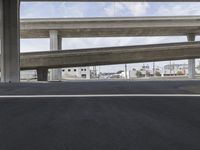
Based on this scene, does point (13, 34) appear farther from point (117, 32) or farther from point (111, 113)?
Result: point (117, 32)

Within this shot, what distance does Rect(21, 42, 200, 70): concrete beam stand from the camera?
58.6 meters

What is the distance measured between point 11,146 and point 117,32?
2692 inches

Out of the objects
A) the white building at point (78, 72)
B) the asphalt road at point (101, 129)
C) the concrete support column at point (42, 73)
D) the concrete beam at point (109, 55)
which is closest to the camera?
the asphalt road at point (101, 129)

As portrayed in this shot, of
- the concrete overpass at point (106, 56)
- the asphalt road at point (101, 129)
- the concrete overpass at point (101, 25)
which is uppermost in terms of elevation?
the concrete overpass at point (101, 25)

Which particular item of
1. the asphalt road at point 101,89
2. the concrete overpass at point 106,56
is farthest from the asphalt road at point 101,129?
the concrete overpass at point 106,56

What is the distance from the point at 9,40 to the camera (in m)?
40.3

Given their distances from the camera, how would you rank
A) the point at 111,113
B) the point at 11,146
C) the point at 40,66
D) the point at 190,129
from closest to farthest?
1. the point at 11,146
2. the point at 190,129
3. the point at 111,113
4. the point at 40,66

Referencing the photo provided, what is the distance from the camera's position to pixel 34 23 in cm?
6819

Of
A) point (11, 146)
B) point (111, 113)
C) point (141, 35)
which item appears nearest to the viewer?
point (11, 146)

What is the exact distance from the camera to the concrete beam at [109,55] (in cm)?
5862

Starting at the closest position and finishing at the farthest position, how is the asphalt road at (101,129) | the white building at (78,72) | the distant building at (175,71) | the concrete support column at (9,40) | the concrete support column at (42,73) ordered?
the asphalt road at (101,129) → the concrete support column at (9,40) → the concrete support column at (42,73) → the white building at (78,72) → the distant building at (175,71)

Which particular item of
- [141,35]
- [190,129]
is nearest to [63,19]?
[141,35]

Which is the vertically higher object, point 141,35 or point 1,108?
point 141,35

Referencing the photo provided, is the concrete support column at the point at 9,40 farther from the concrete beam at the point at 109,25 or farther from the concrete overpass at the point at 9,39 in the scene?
the concrete beam at the point at 109,25
